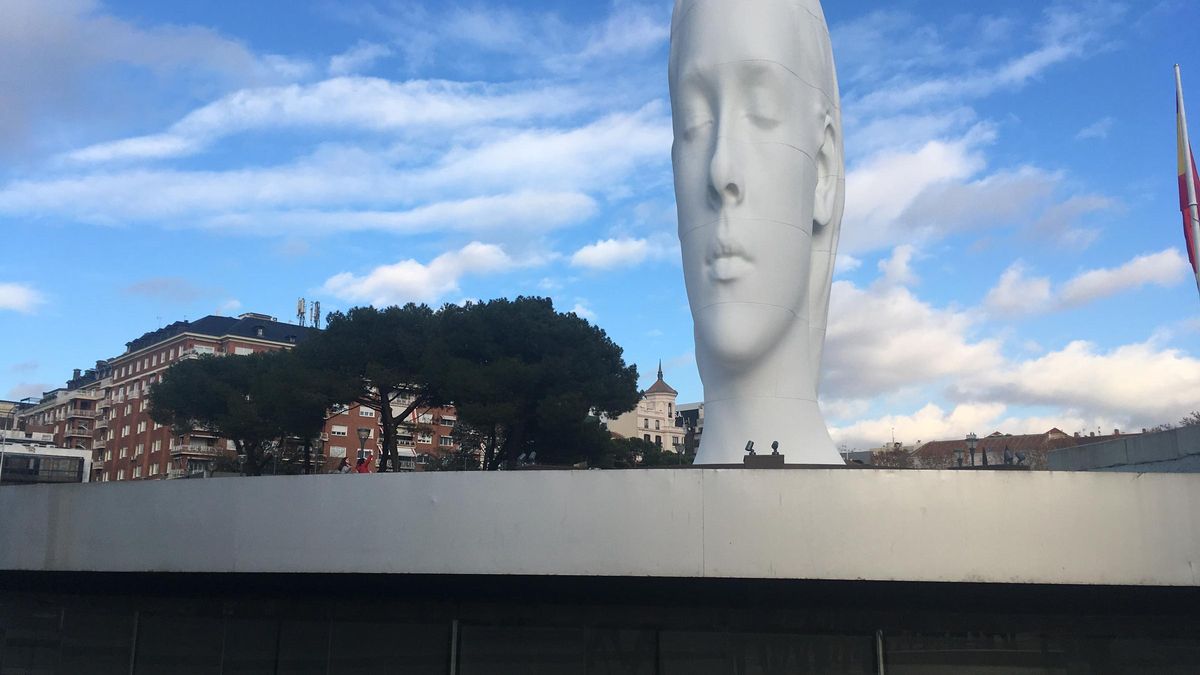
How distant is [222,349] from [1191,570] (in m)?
73.4

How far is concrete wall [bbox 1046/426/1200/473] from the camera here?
56.5 ft

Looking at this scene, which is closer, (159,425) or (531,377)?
(531,377)

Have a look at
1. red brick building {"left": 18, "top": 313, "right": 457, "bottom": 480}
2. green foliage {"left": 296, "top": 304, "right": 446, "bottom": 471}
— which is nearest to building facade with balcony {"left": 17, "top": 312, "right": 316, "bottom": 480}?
red brick building {"left": 18, "top": 313, "right": 457, "bottom": 480}

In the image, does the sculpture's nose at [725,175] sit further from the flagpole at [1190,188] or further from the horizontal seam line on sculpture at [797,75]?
the flagpole at [1190,188]

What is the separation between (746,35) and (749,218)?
112 inches

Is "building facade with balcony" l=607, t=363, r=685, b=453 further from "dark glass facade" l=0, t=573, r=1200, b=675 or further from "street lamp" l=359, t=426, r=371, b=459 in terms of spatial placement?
"dark glass facade" l=0, t=573, r=1200, b=675

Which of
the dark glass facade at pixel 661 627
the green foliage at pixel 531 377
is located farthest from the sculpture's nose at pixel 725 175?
the green foliage at pixel 531 377

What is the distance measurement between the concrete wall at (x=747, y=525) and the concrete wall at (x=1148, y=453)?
609 cm

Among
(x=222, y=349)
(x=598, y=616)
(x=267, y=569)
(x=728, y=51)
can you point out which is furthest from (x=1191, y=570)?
(x=222, y=349)

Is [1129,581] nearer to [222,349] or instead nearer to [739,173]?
[739,173]

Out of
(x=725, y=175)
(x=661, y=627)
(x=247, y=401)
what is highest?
(x=725, y=175)

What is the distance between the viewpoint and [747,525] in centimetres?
880

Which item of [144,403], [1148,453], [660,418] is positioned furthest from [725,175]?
[660,418]

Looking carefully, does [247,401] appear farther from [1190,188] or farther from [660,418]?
[660,418]
